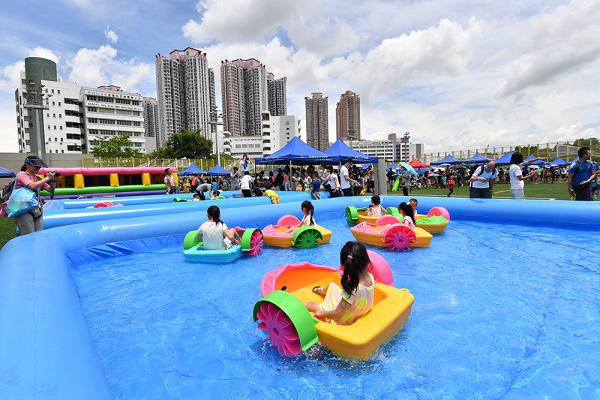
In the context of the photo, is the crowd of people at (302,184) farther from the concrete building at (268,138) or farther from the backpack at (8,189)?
the concrete building at (268,138)

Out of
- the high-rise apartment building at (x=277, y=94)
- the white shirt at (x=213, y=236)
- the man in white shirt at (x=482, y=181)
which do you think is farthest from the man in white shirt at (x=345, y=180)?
the high-rise apartment building at (x=277, y=94)

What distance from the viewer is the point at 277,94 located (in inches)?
4294

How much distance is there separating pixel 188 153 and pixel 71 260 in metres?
47.7

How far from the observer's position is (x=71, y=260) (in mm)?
5594

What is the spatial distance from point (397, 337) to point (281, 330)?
1.07 metres

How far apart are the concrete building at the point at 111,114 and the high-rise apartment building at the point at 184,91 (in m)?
22.7

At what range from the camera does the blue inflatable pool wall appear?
1.69 m

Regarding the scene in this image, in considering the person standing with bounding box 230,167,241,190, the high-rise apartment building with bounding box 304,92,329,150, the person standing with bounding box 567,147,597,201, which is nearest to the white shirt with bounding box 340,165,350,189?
the person standing with bounding box 567,147,597,201

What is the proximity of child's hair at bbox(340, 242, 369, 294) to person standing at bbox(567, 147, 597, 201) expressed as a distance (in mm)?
5929

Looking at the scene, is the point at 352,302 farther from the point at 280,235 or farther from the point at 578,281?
the point at 280,235

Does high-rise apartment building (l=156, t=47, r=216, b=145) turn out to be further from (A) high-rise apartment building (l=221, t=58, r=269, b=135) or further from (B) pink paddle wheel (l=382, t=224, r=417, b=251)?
(B) pink paddle wheel (l=382, t=224, r=417, b=251)

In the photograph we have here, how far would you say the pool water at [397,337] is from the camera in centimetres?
238

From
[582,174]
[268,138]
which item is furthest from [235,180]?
[268,138]

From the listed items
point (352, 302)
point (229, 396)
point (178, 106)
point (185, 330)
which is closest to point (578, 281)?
point (352, 302)
